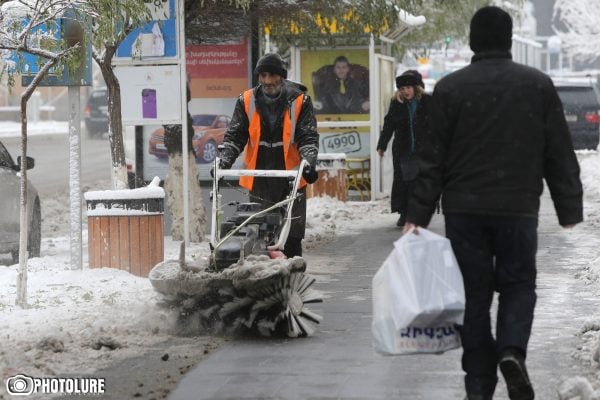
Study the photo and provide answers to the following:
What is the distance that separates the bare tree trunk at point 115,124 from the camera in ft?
40.3

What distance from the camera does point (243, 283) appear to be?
26.6 ft

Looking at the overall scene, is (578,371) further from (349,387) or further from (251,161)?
(251,161)

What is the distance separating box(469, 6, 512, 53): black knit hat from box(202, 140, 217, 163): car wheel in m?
9.93

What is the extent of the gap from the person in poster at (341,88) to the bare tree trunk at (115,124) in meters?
7.77

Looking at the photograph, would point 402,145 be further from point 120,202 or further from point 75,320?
point 75,320

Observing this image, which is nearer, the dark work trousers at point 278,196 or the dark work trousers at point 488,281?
the dark work trousers at point 488,281

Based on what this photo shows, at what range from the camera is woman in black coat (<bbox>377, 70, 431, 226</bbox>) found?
1494 cm

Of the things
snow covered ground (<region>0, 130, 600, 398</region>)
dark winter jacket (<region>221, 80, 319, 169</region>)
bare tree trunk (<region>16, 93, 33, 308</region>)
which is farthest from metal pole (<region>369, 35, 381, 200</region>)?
bare tree trunk (<region>16, 93, 33, 308</region>)

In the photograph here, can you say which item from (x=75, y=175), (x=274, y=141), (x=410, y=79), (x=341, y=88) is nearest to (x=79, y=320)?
(x=274, y=141)

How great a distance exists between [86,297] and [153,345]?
5.51 feet

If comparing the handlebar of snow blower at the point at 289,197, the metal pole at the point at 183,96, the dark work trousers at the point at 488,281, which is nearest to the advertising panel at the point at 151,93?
the metal pole at the point at 183,96

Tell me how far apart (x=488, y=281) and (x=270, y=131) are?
139 inches

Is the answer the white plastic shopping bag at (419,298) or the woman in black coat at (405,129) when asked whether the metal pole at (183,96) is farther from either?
the white plastic shopping bag at (419,298)

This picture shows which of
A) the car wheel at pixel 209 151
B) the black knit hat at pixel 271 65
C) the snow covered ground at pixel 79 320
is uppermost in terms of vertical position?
the black knit hat at pixel 271 65
